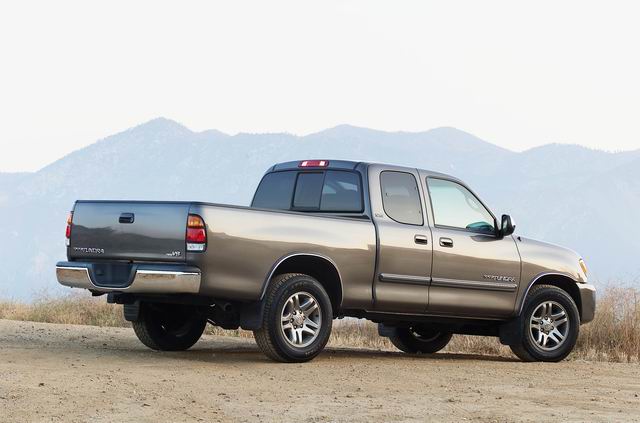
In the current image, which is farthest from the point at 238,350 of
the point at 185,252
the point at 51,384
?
the point at 51,384

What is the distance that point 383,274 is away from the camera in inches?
453

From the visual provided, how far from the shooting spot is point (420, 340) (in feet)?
46.2

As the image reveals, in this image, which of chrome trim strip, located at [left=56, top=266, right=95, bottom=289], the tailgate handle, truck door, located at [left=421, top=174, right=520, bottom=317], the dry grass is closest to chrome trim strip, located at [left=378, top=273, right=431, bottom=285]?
truck door, located at [left=421, top=174, right=520, bottom=317]

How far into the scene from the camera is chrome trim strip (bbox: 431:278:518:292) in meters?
12.0

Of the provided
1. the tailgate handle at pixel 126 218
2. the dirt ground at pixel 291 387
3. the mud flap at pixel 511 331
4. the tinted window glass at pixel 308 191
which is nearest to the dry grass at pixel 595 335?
the mud flap at pixel 511 331

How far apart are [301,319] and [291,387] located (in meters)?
1.53

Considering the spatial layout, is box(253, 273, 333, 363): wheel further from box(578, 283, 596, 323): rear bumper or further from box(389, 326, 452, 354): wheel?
box(578, 283, 596, 323): rear bumper

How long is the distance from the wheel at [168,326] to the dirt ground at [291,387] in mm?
187

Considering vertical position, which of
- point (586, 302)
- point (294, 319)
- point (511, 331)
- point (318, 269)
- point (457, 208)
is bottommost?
point (511, 331)

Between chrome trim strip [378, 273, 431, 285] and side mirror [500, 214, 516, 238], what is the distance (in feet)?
3.62

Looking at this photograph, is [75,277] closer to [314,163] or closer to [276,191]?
[276,191]

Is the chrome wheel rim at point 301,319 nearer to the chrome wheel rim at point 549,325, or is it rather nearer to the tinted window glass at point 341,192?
the tinted window glass at point 341,192

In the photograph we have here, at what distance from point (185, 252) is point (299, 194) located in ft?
7.33

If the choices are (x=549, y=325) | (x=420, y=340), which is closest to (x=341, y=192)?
(x=549, y=325)
